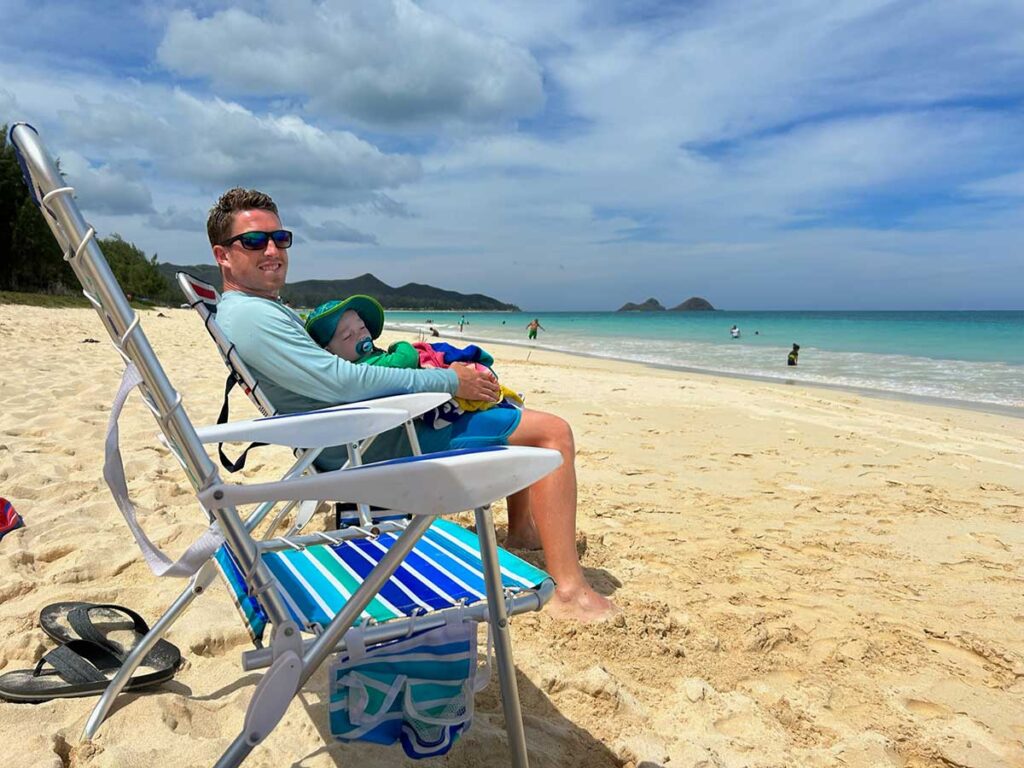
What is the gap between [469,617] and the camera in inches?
57.7

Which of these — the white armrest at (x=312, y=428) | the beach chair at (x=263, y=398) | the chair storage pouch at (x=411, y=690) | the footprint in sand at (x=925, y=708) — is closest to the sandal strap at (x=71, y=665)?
the beach chair at (x=263, y=398)

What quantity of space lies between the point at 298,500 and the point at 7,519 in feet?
7.88

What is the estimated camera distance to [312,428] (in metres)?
1.81

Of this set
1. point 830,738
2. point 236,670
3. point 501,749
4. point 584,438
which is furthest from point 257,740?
point 584,438

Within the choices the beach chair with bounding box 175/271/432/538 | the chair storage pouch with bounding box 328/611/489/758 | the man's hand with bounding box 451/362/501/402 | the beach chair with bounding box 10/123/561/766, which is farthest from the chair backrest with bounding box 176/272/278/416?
the chair storage pouch with bounding box 328/611/489/758

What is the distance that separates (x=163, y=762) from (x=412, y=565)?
73 centimetres

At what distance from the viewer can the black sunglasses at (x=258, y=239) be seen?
2312mm

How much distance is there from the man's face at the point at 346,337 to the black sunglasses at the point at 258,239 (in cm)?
34

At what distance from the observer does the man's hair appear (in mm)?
2352

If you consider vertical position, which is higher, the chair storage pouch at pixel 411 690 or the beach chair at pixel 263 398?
the beach chair at pixel 263 398

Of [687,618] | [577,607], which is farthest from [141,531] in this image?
[687,618]

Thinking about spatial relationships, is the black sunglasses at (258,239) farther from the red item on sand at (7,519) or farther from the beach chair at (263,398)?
the red item on sand at (7,519)

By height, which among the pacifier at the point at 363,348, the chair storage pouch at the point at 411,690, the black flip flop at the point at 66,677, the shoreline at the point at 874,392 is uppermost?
the pacifier at the point at 363,348

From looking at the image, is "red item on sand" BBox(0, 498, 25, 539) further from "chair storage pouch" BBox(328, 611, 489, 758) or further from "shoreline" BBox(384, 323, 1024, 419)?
"shoreline" BBox(384, 323, 1024, 419)
